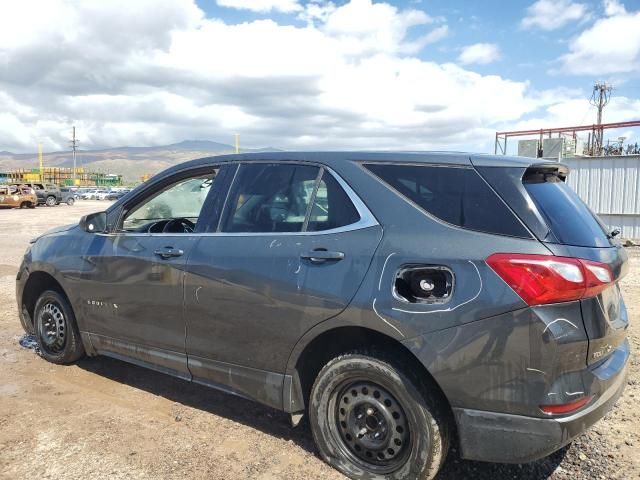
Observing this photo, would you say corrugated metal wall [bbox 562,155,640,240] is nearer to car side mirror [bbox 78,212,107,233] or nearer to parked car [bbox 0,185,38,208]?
car side mirror [bbox 78,212,107,233]

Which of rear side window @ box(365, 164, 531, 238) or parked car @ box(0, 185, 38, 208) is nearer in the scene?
rear side window @ box(365, 164, 531, 238)

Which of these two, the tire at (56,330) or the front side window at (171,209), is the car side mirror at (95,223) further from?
the tire at (56,330)

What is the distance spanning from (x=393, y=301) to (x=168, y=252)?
5.49ft

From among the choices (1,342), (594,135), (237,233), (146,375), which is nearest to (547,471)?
(237,233)

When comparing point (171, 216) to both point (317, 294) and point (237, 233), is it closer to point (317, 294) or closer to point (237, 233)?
point (237, 233)

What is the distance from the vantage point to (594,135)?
75.4 ft

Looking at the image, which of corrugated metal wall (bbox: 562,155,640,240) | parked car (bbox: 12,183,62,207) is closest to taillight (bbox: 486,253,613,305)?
corrugated metal wall (bbox: 562,155,640,240)

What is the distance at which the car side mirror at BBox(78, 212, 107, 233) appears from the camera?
4.23m

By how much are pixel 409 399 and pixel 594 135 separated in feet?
77.8

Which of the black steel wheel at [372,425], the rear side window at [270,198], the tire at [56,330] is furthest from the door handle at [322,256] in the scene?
the tire at [56,330]

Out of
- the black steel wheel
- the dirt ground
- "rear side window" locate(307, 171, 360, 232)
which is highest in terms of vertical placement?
"rear side window" locate(307, 171, 360, 232)

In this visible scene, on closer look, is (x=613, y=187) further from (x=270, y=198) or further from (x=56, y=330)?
(x=56, y=330)

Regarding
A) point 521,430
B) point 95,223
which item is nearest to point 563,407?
point 521,430

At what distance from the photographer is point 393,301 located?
2680 millimetres
